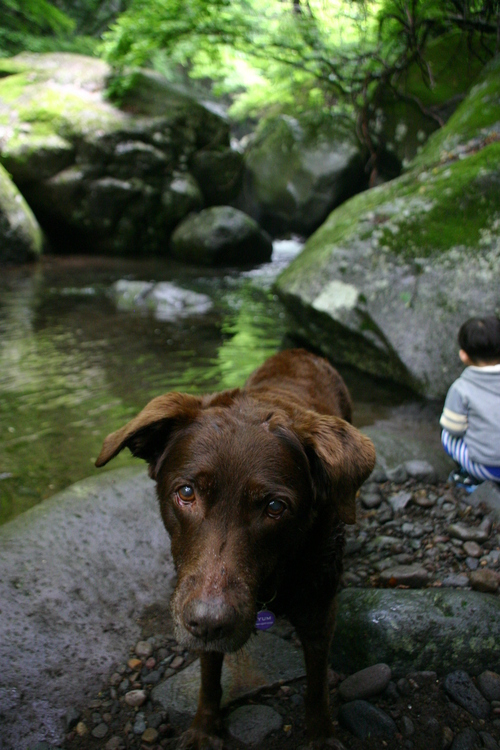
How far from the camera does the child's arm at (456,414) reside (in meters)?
4.32

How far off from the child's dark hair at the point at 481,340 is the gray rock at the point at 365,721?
2.80 meters

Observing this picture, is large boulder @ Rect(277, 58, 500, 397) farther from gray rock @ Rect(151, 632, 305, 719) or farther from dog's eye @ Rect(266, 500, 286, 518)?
dog's eye @ Rect(266, 500, 286, 518)

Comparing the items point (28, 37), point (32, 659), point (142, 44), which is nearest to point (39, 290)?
point (142, 44)

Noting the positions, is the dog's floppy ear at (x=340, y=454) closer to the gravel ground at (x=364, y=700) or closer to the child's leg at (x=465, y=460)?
the gravel ground at (x=364, y=700)

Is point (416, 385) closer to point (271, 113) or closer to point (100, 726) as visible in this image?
point (100, 726)

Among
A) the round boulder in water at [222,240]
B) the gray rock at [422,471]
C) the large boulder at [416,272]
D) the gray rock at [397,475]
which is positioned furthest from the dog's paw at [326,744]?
the round boulder in water at [222,240]

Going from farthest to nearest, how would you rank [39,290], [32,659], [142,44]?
[142,44], [39,290], [32,659]

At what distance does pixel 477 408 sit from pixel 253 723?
9.23 ft

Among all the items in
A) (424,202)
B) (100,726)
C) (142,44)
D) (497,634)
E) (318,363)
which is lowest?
(100,726)

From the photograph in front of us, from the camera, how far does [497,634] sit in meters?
2.67

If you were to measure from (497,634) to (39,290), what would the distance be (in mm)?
11620

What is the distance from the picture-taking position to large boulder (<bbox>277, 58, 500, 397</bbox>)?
544 cm

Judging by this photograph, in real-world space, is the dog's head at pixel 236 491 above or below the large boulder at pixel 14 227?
above

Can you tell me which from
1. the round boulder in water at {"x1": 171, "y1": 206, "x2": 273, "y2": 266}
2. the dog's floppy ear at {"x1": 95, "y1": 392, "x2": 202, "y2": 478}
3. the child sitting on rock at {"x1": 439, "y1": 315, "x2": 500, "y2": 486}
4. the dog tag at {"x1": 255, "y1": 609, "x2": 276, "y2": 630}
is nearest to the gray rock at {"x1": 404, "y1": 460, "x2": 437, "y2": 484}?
the child sitting on rock at {"x1": 439, "y1": 315, "x2": 500, "y2": 486}
